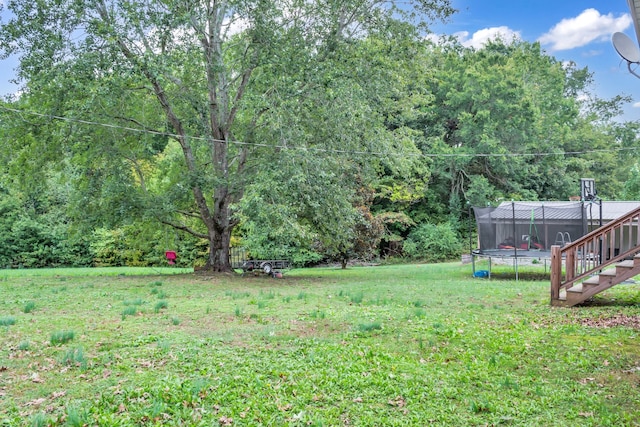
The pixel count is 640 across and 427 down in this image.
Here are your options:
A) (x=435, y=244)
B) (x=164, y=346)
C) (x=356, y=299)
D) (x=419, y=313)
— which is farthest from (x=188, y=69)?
(x=435, y=244)

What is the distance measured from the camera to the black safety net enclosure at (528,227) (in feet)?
47.5

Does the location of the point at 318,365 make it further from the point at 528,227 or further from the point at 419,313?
the point at 528,227

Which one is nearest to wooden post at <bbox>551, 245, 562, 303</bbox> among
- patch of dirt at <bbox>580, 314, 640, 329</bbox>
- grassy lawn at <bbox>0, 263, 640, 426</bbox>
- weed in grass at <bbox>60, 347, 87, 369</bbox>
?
grassy lawn at <bbox>0, 263, 640, 426</bbox>

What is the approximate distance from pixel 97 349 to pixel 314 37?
10488 mm

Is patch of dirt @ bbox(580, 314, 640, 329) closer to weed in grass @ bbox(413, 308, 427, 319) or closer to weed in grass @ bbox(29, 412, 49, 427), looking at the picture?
weed in grass @ bbox(413, 308, 427, 319)

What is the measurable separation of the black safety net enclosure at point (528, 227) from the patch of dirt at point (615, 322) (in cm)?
719

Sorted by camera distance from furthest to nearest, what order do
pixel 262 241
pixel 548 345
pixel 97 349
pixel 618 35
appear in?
pixel 262 241 < pixel 618 35 < pixel 548 345 < pixel 97 349

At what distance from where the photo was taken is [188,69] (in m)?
13.6

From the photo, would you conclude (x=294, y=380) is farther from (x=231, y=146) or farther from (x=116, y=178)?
(x=231, y=146)

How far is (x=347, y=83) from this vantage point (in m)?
12.2

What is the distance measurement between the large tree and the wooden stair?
714 cm

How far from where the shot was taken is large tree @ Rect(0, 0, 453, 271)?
11.3m

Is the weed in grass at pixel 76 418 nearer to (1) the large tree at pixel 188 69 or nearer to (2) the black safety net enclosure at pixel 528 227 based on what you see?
(1) the large tree at pixel 188 69

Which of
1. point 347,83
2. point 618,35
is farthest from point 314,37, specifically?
point 618,35
